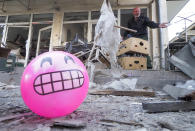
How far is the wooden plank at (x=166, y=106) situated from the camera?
4.79 ft

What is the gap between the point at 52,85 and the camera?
1.10m

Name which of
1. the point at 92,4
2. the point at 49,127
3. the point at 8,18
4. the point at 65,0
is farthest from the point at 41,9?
the point at 49,127

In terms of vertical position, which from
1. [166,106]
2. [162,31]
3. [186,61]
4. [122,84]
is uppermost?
[162,31]

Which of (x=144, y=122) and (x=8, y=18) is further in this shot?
(x=8, y=18)

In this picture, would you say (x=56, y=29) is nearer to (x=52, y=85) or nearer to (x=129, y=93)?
(x=129, y=93)

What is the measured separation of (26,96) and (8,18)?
8671 mm

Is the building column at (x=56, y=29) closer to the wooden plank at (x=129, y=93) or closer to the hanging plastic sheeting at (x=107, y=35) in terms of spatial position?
the hanging plastic sheeting at (x=107, y=35)

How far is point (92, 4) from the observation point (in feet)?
23.1

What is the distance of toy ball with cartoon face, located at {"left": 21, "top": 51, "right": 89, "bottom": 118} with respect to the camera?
1.09 meters

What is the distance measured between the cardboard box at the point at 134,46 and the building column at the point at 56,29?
3.93m

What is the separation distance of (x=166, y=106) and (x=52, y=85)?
3.77 ft

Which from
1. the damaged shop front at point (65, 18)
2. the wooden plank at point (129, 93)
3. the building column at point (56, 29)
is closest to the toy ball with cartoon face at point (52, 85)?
the wooden plank at point (129, 93)

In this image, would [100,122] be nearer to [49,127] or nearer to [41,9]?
[49,127]

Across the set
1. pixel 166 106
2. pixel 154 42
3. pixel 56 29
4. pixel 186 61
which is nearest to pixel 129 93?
pixel 166 106
